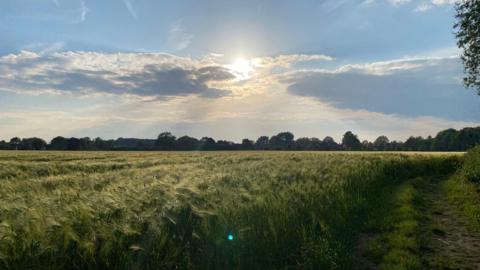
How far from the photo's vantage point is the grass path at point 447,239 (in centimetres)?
732

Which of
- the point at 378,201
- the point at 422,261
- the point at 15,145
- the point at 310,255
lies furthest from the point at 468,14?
the point at 15,145

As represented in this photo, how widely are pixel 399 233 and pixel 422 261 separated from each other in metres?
1.84

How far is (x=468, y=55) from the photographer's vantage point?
75.2 feet

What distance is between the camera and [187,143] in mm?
116312

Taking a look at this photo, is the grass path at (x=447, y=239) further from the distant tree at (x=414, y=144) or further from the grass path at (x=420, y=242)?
the distant tree at (x=414, y=144)

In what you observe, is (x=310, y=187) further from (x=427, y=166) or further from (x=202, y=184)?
(x=427, y=166)

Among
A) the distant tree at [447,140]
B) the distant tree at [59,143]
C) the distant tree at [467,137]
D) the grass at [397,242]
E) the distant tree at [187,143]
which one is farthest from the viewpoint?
the distant tree at [187,143]

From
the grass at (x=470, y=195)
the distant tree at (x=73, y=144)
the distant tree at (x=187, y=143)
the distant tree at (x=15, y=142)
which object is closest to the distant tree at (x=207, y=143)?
the distant tree at (x=187, y=143)

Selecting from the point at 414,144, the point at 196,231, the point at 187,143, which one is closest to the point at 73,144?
the point at 187,143

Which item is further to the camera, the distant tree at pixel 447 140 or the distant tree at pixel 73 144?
the distant tree at pixel 73 144

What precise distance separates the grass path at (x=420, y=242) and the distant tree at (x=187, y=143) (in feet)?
338

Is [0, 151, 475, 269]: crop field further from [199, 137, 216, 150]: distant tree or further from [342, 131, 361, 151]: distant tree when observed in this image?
[342, 131, 361, 151]: distant tree

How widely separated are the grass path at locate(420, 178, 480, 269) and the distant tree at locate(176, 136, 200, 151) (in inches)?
4028

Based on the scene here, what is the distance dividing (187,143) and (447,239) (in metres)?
109
